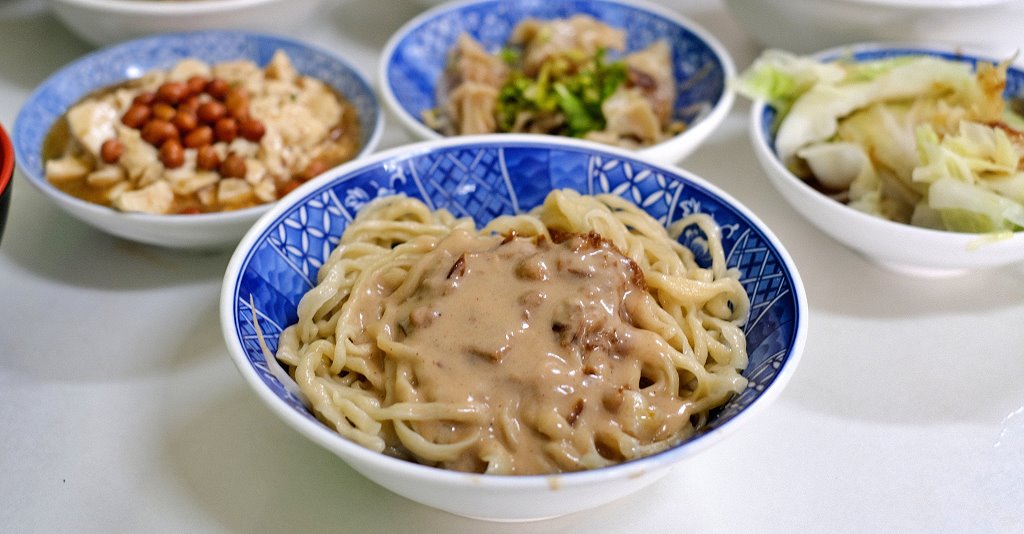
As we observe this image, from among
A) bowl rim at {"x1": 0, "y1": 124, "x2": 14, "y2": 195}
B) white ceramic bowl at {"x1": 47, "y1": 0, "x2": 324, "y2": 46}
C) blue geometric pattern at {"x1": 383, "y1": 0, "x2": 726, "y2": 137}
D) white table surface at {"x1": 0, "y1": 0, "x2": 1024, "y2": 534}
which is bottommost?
white table surface at {"x1": 0, "y1": 0, "x2": 1024, "y2": 534}

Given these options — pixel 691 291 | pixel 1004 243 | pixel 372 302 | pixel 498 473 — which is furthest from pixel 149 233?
pixel 1004 243

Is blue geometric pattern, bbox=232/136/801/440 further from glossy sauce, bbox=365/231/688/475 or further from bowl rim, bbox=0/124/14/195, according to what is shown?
bowl rim, bbox=0/124/14/195

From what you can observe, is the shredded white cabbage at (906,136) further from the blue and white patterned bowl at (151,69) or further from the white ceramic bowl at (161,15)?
the white ceramic bowl at (161,15)

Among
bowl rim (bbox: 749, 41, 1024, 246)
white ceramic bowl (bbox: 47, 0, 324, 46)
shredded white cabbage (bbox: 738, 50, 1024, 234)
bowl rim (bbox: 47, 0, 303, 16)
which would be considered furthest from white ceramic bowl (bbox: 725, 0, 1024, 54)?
bowl rim (bbox: 47, 0, 303, 16)

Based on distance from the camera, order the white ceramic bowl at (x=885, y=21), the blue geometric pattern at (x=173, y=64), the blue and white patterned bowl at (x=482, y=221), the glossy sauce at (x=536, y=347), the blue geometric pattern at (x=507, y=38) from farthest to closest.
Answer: the blue geometric pattern at (x=507, y=38), the white ceramic bowl at (x=885, y=21), the blue geometric pattern at (x=173, y=64), the glossy sauce at (x=536, y=347), the blue and white patterned bowl at (x=482, y=221)

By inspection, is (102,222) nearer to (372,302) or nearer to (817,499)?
(372,302)

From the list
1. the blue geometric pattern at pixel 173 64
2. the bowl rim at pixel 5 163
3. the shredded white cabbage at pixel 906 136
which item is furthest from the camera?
the blue geometric pattern at pixel 173 64

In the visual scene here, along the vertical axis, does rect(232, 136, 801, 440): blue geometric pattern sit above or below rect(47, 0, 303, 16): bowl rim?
below

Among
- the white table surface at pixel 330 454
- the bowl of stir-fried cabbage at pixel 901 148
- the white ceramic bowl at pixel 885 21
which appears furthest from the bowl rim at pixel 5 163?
the white ceramic bowl at pixel 885 21

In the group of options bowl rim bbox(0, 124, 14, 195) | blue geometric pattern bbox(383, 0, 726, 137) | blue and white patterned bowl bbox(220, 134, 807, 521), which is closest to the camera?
blue and white patterned bowl bbox(220, 134, 807, 521)
